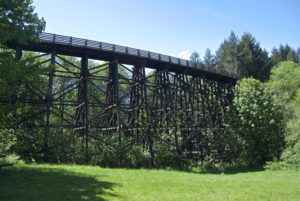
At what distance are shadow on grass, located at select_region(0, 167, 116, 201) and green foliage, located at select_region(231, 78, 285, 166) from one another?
60.1 ft

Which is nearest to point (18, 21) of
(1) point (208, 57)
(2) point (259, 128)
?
(2) point (259, 128)

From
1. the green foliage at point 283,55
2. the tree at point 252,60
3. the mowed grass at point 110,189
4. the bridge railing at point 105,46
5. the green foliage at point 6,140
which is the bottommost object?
the mowed grass at point 110,189

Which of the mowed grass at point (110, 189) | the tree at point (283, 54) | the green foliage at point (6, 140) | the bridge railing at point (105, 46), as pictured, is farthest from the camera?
the tree at point (283, 54)

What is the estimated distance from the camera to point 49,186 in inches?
375

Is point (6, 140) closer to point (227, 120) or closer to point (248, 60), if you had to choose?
point (227, 120)

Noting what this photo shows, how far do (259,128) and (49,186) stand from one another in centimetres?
2094

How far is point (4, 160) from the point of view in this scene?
1288 centimetres

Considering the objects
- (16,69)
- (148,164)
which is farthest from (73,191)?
(148,164)

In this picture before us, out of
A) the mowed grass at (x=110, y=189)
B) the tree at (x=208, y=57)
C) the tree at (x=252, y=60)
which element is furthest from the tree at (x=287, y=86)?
the tree at (x=208, y=57)

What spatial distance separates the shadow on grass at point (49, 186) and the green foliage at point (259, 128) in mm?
18318

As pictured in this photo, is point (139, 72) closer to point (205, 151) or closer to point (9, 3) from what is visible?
point (205, 151)

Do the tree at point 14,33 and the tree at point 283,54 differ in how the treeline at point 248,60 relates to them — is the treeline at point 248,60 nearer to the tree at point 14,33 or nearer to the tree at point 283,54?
the tree at point 283,54

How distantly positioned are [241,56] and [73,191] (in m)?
42.0

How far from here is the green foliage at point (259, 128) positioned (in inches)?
1056
